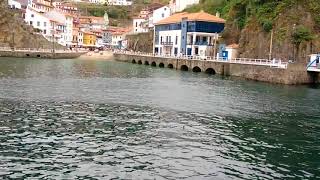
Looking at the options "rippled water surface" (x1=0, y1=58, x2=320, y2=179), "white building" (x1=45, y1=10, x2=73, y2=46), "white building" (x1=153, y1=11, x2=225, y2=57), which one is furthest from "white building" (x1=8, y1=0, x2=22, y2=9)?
"rippled water surface" (x1=0, y1=58, x2=320, y2=179)

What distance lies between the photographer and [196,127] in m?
34.2

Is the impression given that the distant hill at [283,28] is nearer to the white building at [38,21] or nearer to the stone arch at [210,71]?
the stone arch at [210,71]

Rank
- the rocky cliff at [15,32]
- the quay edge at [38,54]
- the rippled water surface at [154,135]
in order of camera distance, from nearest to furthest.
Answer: the rippled water surface at [154,135]
the quay edge at [38,54]
the rocky cliff at [15,32]

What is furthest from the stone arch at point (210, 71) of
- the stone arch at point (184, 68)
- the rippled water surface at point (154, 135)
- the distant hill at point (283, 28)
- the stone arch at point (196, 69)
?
the rippled water surface at point (154, 135)

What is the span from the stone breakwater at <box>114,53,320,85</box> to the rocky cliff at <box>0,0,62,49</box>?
58.9 m

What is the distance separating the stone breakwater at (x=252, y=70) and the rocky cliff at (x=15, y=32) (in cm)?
5888

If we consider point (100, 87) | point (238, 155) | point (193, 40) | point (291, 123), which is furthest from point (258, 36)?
point (238, 155)

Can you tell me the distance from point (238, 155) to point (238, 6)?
83.0 metres

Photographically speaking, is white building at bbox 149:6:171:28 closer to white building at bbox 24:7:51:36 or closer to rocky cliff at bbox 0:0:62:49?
white building at bbox 24:7:51:36

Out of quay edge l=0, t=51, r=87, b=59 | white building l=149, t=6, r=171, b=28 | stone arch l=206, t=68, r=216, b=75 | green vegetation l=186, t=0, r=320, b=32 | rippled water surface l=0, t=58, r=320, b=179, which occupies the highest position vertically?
white building l=149, t=6, r=171, b=28

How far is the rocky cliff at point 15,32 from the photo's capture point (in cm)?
14800

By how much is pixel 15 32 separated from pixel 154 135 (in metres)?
131

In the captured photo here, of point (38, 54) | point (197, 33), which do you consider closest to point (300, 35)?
point (197, 33)

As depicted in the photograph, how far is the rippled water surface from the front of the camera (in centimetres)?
2333
